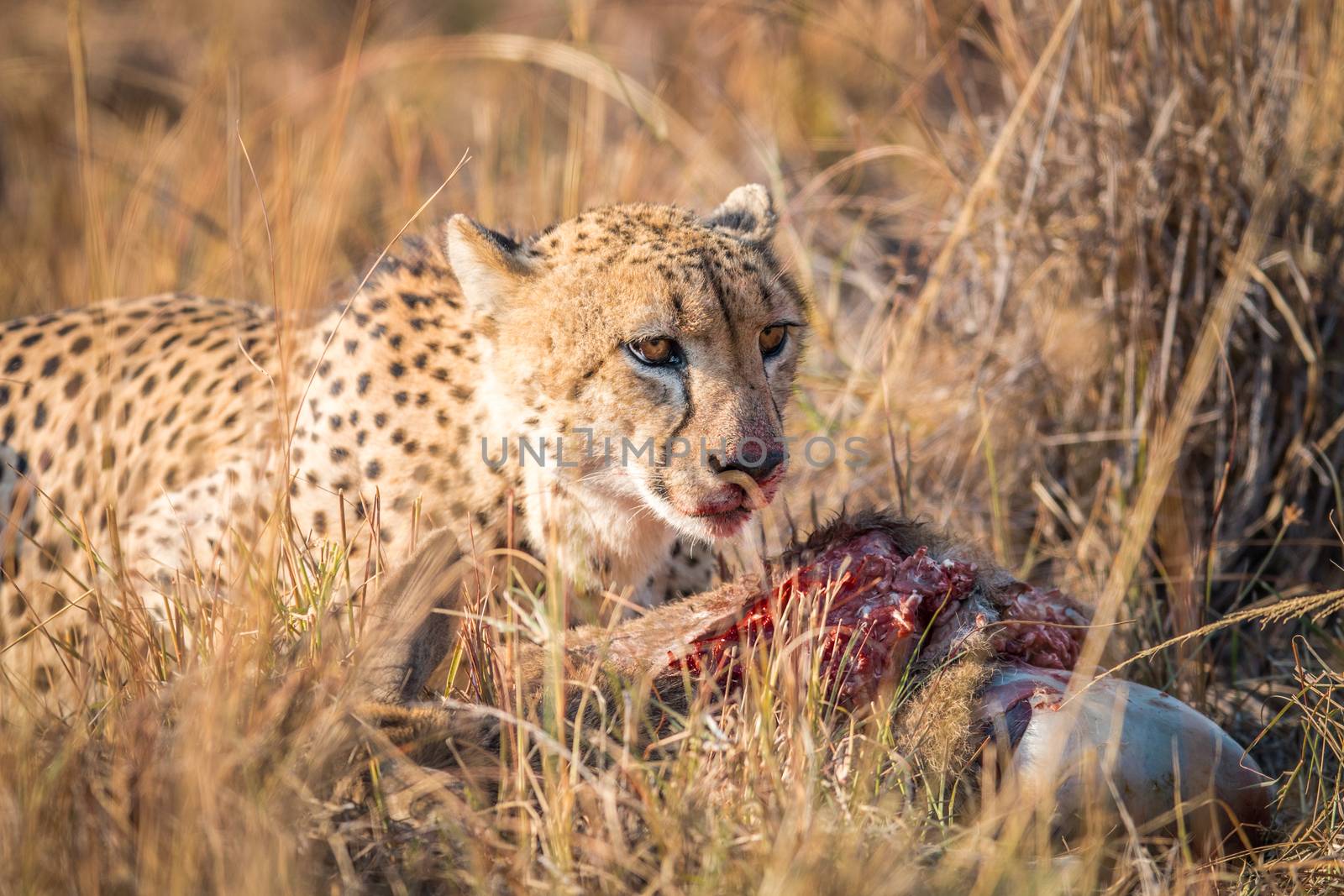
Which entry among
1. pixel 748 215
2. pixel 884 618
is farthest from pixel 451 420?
pixel 884 618

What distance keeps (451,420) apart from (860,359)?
4.66 feet

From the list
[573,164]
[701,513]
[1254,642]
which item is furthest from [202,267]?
[1254,642]

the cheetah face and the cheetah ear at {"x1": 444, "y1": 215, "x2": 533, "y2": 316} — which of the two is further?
the cheetah ear at {"x1": 444, "y1": 215, "x2": 533, "y2": 316}

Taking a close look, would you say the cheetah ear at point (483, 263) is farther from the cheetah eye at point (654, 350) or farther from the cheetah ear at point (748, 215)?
the cheetah ear at point (748, 215)

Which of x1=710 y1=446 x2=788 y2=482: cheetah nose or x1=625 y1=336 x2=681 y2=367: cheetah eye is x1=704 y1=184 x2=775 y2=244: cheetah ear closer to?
x1=625 y1=336 x2=681 y2=367: cheetah eye

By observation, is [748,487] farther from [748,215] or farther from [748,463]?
[748,215]

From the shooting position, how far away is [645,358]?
7.80ft

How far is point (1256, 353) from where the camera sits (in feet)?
10.7

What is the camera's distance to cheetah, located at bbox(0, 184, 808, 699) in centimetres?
235

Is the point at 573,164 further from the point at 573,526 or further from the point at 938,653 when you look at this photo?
the point at 938,653

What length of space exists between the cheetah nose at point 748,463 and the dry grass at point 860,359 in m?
0.15

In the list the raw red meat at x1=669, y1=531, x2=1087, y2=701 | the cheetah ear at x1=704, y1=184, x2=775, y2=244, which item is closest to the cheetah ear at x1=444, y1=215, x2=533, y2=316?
the cheetah ear at x1=704, y1=184, x2=775, y2=244

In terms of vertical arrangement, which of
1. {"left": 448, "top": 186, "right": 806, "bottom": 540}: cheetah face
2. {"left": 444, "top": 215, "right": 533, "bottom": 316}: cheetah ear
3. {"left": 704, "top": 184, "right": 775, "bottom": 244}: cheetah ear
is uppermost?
{"left": 704, "top": 184, "right": 775, "bottom": 244}: cheetah ear

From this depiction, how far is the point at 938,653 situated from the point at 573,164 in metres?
2.11
